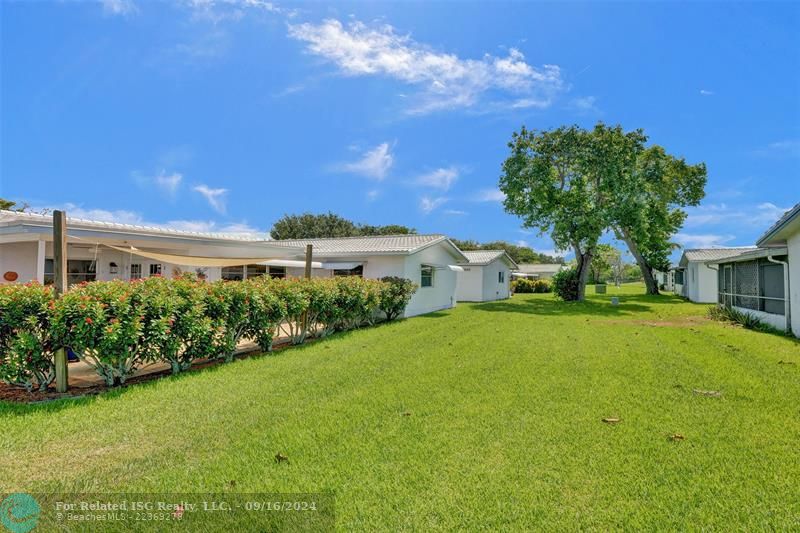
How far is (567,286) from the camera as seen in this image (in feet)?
96.1

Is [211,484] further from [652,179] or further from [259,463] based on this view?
[652,179]

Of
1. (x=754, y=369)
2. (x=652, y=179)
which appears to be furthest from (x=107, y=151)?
(x=652, y=179)

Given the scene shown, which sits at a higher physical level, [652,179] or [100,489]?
[652,179]

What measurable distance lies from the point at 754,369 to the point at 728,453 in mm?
5197

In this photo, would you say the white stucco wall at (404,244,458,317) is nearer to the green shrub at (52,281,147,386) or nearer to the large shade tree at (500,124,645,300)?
the large shade tree at (500,124,645,300)

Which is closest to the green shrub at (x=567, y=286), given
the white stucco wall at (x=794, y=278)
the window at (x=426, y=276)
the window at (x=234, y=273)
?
the window at (x=426, y=276)

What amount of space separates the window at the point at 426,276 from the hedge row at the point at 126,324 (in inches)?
426

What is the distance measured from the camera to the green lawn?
10.2ft

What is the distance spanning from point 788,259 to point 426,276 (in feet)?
43.9

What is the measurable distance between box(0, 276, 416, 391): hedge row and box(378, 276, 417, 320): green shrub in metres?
6.32

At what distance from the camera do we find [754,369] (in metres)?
7.72

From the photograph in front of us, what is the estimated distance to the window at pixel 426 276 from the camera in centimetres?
1933

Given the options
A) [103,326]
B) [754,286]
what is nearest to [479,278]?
[754,286]

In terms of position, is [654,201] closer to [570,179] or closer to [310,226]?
[570,179]
